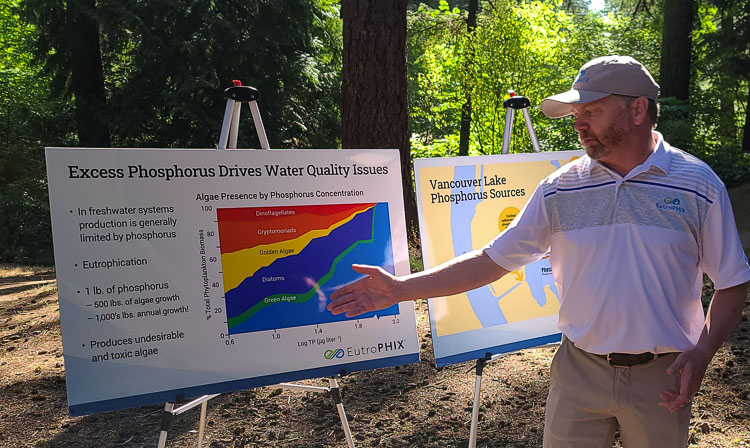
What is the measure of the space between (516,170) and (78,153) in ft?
7.49

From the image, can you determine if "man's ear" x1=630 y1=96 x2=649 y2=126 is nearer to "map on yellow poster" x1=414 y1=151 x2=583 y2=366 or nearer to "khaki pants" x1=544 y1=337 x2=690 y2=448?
"khaki pants" x1=544 y1=337 x2=690 y2=448

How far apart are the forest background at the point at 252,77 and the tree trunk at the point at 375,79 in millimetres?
4421

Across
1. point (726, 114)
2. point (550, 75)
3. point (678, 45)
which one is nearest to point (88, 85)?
point (550, 75)

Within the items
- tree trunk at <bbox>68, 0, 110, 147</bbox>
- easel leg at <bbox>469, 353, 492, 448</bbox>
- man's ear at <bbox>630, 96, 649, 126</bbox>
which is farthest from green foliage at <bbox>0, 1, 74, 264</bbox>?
man's ear at <bbox>630, 96, 649, 126</bbox>

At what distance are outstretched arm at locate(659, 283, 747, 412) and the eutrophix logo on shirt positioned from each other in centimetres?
29

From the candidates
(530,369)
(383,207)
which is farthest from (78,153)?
(530,369)

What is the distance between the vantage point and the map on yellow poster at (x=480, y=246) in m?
3.32

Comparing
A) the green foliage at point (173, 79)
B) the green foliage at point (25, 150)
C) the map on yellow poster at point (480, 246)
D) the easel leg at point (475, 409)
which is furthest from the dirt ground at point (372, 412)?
the green foliage at point (25, 150)

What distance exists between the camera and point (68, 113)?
529 inches

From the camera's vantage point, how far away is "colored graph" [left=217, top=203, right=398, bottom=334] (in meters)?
2.77

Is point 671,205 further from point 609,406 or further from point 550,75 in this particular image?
point 550,75

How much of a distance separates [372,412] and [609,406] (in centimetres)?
229

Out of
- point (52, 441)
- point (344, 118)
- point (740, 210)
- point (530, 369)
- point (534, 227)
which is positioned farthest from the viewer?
point (740, 210)

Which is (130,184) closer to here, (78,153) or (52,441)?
(78,153)
